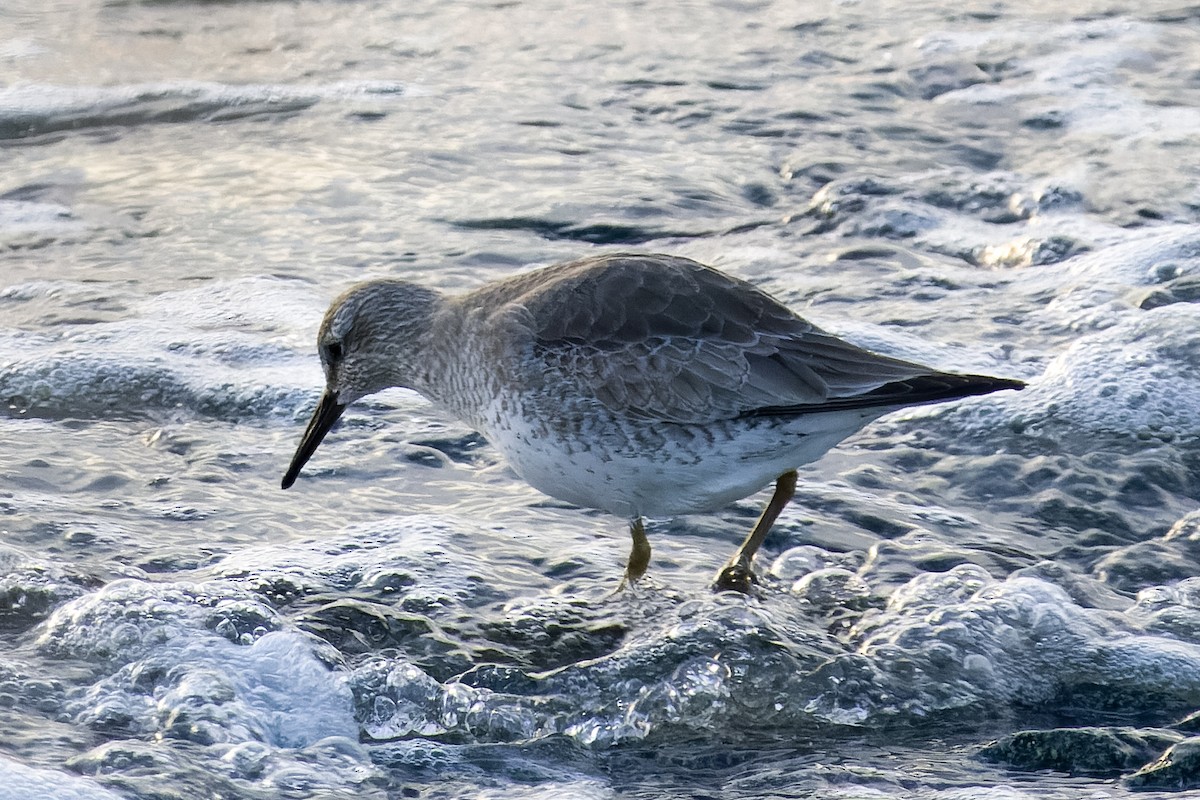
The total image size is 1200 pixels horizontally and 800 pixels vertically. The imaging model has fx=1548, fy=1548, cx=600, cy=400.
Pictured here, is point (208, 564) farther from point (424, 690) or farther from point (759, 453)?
point (759, 453)

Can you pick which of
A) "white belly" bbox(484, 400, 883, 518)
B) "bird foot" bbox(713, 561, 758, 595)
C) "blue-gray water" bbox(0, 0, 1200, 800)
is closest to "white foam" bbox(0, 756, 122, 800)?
"blue-gray water" bbox(0, 0, 1200, 800)

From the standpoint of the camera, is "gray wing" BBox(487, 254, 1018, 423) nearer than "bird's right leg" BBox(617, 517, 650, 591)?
Yes

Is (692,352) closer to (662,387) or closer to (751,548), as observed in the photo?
(662,387)

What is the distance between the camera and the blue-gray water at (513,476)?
4.41m

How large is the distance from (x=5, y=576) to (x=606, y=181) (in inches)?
173

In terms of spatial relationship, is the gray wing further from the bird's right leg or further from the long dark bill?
the long dark bill

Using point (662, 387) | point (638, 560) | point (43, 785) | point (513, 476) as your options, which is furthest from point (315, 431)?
point (43, 785)

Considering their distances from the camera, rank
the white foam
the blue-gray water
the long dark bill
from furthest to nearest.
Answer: the long dark bill < the blue-gray water < the white foam

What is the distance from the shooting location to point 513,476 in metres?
6.10

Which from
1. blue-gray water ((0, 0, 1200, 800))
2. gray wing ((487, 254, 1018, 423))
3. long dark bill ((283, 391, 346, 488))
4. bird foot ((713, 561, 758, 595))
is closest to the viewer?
blue-gray water ((0, 0, 1200, 800))

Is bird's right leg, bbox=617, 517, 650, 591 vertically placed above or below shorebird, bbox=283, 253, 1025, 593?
below

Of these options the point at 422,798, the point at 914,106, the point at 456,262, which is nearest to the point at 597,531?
the point at 422,798

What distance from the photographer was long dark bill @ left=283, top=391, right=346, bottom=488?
5.63 metres

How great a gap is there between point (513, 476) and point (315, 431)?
85 cm
